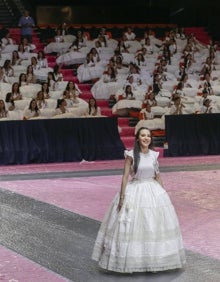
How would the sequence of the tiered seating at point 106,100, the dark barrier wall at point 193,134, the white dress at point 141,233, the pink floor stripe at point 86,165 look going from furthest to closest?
the tiered seating at point 106,100
the dark barrier wall at point 193,134
the pink floor stripe at point 86,165
the white dress at point 141,233

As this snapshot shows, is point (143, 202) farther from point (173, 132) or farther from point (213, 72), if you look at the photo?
point (213, 72)

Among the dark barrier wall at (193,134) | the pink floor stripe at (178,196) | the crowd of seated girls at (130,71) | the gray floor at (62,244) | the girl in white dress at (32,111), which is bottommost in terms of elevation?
the pink floor stripe at (178,196)

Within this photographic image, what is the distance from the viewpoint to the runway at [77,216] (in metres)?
6.51

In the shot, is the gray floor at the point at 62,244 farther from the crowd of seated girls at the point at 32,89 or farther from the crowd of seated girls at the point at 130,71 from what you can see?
the crowd of seated girls at the point at 130,71

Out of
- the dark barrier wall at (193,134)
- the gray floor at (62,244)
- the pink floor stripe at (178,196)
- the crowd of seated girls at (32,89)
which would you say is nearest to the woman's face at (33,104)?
the crowd of seated girls at (32,89)

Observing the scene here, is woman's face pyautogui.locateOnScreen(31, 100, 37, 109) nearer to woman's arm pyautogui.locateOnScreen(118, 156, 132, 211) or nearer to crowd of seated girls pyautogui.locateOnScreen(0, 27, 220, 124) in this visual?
crowd of seated girls pyautogui.locateOnScreen(0, 27, 220, 124)

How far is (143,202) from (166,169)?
24.5 ft

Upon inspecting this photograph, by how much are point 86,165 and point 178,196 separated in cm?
400

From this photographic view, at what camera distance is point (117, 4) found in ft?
83.6

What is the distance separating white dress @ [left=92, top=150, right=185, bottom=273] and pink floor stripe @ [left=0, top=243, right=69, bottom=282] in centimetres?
51

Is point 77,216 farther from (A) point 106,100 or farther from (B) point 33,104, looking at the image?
(A) point 106,100

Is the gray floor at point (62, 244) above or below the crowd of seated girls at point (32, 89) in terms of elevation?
below

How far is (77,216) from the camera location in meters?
9.12

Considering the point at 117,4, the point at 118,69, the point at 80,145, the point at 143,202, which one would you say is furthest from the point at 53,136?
the point at 117,4
